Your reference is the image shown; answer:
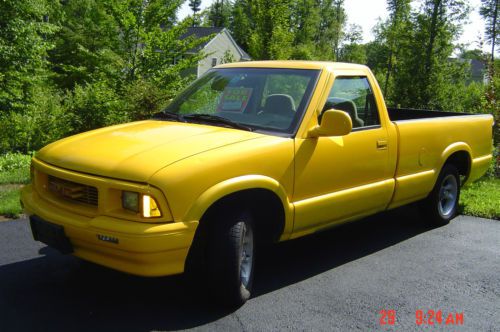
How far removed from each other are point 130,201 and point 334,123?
1.69m

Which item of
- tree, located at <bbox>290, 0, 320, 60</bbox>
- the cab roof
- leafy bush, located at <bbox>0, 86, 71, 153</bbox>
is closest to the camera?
the cab roof

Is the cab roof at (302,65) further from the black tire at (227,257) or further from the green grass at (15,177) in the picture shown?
the green grass at (15,177)

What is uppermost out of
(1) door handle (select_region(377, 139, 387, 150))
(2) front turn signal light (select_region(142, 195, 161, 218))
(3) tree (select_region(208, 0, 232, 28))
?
(3) tree (select_region(208, 0, 232, 28))

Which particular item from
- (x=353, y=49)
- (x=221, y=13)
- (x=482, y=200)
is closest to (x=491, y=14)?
(x=353, y=49)

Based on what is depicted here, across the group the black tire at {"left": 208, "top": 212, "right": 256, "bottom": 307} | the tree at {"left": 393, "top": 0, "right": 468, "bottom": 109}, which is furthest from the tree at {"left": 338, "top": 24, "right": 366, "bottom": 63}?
the black tire at {"left": 208, "top": 212, "right": 256, "bottom": 307}

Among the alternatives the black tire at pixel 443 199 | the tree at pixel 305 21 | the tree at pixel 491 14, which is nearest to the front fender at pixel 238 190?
the black tire at pixel 443 199

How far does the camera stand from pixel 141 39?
1606 cm

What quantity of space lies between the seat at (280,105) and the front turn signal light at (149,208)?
1.54 meters

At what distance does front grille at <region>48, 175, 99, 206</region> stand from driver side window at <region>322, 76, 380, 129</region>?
212cm

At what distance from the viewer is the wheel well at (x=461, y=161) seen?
6095 millimetres

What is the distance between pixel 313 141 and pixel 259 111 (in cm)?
60

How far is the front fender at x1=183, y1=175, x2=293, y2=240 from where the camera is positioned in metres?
3.22

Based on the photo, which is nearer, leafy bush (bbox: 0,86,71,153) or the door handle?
the door handle

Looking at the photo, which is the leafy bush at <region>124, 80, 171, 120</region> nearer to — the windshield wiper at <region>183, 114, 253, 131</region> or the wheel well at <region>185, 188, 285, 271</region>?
the windshield wiper at <region>183, 114, 253, 131</region>
